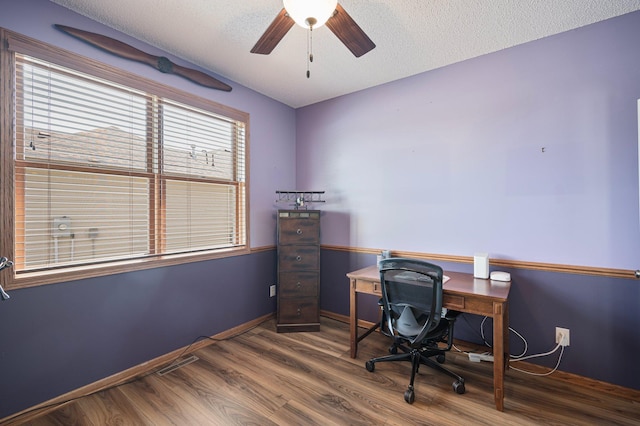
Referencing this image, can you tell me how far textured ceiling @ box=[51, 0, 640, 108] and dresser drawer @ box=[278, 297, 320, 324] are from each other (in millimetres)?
2372

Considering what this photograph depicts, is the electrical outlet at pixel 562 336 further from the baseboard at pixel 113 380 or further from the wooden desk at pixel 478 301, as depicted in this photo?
the baseboard at pixel 113 380

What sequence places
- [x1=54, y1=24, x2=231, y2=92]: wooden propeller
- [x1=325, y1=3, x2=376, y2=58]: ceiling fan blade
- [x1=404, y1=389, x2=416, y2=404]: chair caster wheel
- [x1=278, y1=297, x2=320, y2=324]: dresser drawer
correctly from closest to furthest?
[x1=325, y1=3, x2=376, y2=58]: ceiling fan blade, [x1=404, y1=389, x2=416, y2=404]: chair caster wheel, [x1=54, y1=24, x2=231, y2=92]: wooden propeller, [x1=278, y1=297, x2=320, y2=324]: dresser drawer

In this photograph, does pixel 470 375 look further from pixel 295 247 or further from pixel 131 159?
pixel 131 159

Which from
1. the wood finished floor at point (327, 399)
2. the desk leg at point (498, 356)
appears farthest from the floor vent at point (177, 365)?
the desk leg at point (498, 356)

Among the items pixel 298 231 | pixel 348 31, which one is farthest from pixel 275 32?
pixel 298 231

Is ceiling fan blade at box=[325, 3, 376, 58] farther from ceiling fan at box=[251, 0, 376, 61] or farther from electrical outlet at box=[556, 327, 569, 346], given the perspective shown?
electrical outlet at box=[556, 327, 569, 346]

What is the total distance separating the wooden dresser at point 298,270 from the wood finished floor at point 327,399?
57cm

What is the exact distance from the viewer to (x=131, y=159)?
2236 mm

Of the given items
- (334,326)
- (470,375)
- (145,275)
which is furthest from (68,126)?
(470,375)

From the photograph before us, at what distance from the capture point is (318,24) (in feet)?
5.13

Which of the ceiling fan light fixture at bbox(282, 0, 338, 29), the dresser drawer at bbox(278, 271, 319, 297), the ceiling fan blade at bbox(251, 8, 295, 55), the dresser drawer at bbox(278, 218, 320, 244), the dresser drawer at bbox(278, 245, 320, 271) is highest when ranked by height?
the ceiling fan blade at bbox(251, 8, 295, 55)

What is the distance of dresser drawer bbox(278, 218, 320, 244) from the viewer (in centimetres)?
302

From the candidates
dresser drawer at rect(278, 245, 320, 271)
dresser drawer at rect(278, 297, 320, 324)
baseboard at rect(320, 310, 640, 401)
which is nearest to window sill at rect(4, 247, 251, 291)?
dresser drawer at rect(278, 245, 320, 271)

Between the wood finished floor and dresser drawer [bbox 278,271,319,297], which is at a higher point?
dresser drawer [bbox 278,271,319,297]
